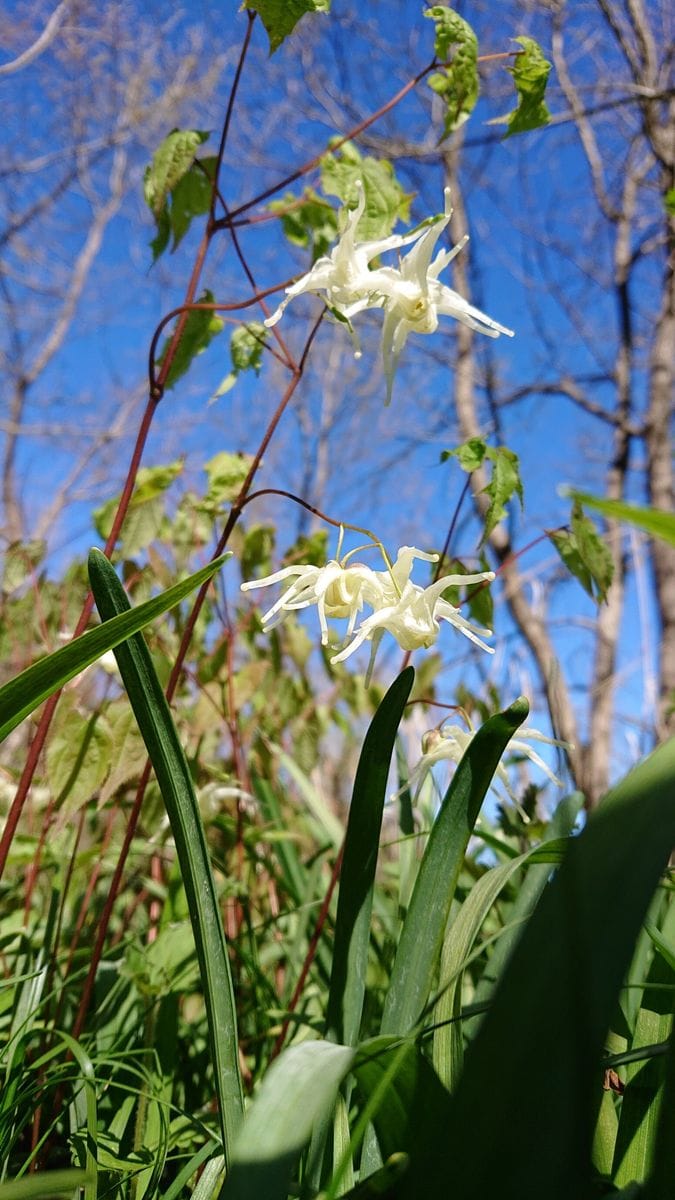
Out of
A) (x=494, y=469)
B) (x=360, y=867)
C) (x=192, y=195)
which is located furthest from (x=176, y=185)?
(x=360, y=867)

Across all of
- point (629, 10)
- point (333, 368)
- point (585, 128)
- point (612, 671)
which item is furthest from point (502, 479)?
point (333, 368)

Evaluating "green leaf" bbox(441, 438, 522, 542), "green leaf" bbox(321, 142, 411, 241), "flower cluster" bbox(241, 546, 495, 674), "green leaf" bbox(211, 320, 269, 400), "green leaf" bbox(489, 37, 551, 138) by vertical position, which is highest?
"green leaf" bbox(489, 37, 551, 138)

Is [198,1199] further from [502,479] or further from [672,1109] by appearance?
[502,479]

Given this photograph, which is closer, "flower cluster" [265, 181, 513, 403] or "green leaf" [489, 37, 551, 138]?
"flower cluster" [265, 181, 513, 403]

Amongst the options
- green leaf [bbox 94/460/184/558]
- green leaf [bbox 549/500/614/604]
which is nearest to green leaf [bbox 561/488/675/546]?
green leaf [bbox 549/500/614/604]

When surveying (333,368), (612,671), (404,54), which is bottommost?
(612,671)

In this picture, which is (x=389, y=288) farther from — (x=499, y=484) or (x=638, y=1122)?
(x=638, y=1122)

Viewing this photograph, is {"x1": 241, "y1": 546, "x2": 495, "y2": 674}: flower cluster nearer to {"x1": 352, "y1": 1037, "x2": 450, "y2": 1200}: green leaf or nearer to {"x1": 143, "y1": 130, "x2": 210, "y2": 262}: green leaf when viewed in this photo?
{"x1": 352, "y1": 1037, "x2": 450, "y2": 1200}: green leaf
